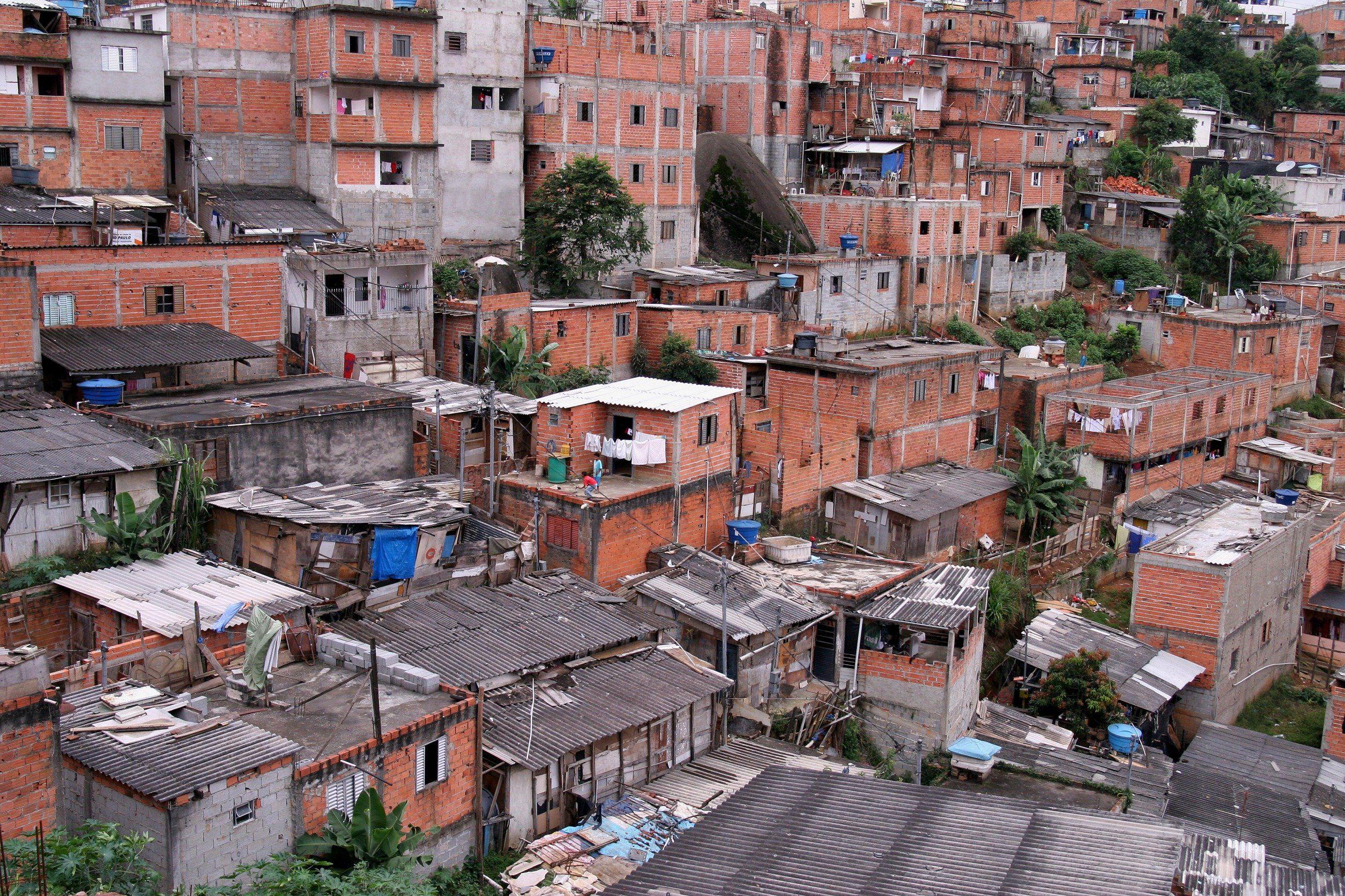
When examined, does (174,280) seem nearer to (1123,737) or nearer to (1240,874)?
(1123,737)

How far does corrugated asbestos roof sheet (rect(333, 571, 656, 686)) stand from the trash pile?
240cm

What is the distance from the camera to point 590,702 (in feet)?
64.1

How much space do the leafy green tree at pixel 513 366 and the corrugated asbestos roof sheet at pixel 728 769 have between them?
39.5 ft

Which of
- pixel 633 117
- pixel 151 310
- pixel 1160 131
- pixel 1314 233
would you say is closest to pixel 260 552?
pixel 151 310

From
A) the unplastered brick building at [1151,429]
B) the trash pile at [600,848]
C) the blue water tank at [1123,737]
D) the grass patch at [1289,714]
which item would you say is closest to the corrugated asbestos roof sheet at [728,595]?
the trash pile at [600,848]

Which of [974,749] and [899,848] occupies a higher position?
[899,848]

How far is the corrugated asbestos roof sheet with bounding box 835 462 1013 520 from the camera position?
94.5ft

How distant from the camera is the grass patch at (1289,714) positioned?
27938 mm

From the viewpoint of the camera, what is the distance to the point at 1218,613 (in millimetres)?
26969

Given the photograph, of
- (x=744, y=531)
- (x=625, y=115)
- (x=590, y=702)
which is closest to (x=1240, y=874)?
(x=590, y=702)

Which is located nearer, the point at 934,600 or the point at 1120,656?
the point at 934,600

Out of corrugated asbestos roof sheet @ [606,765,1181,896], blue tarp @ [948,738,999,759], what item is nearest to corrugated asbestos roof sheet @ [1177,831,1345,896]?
corrugated asbestos roof sheet @ [606,765,1181,896]

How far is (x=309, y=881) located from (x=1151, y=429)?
26.7 meters

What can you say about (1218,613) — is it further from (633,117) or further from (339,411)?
(633,117)
